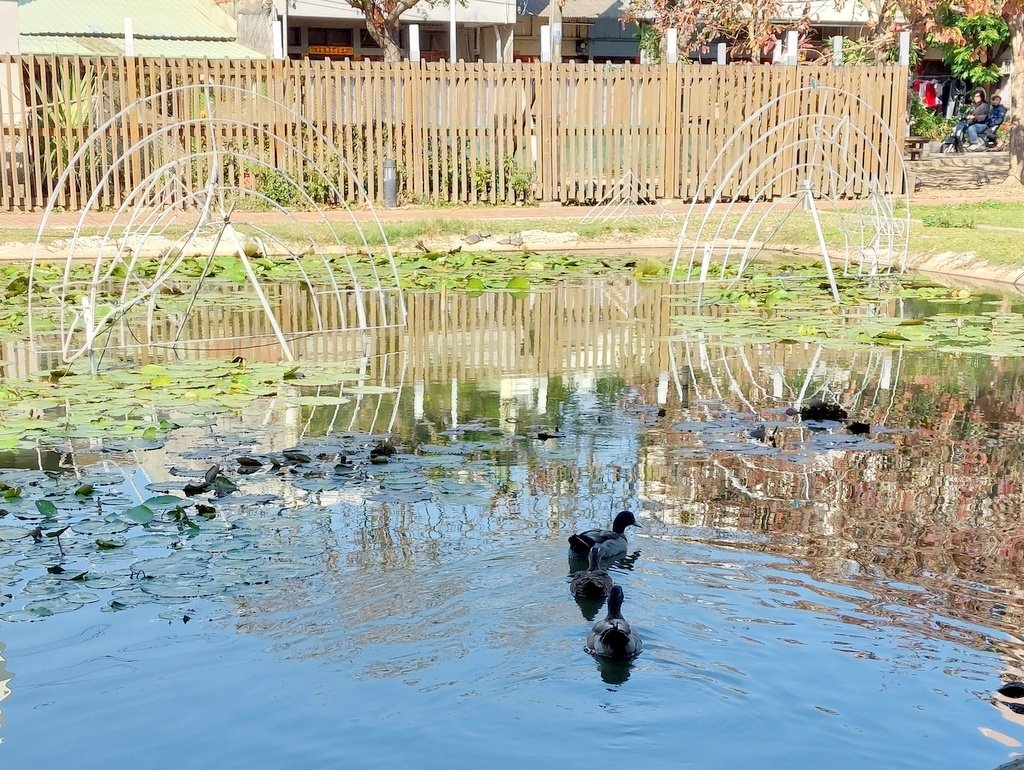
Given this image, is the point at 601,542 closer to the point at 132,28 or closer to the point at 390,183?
the point at 390,183

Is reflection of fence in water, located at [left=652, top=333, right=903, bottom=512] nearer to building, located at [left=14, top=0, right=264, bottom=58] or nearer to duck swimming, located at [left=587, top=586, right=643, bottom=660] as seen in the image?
duck swimming, located at [left=587, top=586, right=643, bottom=660]

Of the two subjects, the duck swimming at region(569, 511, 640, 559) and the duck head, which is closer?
the duck swimming at region(569, 511, 640, 559)

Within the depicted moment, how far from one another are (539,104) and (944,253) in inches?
Result: 330

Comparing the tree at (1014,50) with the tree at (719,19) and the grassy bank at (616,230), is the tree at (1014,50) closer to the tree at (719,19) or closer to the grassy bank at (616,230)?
the tree at (719,19)

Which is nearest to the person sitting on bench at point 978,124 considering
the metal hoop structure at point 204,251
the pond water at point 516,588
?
the metal hoop structure at point 204,251

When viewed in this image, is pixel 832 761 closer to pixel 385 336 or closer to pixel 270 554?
pixel 270 554

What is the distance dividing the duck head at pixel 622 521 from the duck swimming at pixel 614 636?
0.95m

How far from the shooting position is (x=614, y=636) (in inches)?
171

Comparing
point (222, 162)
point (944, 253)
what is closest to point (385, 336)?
point (944, 253)

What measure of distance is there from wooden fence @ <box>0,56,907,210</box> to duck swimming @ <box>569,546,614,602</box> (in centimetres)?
1584

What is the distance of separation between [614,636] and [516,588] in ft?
2.55

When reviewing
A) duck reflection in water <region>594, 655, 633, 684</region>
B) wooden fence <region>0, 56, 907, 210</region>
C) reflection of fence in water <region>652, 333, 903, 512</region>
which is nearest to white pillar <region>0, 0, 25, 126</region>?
wooden fence <region>0, 56, 907, 210</region>

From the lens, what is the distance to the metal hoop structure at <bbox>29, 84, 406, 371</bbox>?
32.3 ft

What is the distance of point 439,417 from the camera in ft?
26.7
